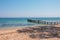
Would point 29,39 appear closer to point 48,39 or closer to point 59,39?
point 48,39

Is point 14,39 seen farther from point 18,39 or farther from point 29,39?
point 29,39

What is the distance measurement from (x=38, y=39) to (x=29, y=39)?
1.13m

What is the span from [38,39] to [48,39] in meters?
1.24

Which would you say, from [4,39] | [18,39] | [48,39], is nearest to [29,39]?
[18,39]

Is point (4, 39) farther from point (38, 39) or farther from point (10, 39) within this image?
point (38, 39)

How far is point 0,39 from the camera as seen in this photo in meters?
12.4

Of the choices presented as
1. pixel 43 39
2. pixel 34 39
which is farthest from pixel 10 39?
pixel 43 39

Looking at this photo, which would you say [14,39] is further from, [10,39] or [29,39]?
[29,39]

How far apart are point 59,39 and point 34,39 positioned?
3.11 m

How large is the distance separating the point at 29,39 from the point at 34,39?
0.63 m

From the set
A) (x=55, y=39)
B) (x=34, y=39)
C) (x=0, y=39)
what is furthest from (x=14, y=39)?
(x=55, y=39)

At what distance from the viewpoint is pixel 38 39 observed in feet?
40.8

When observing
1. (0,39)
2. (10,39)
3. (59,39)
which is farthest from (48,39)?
(0,39)

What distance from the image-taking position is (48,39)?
12.4m
